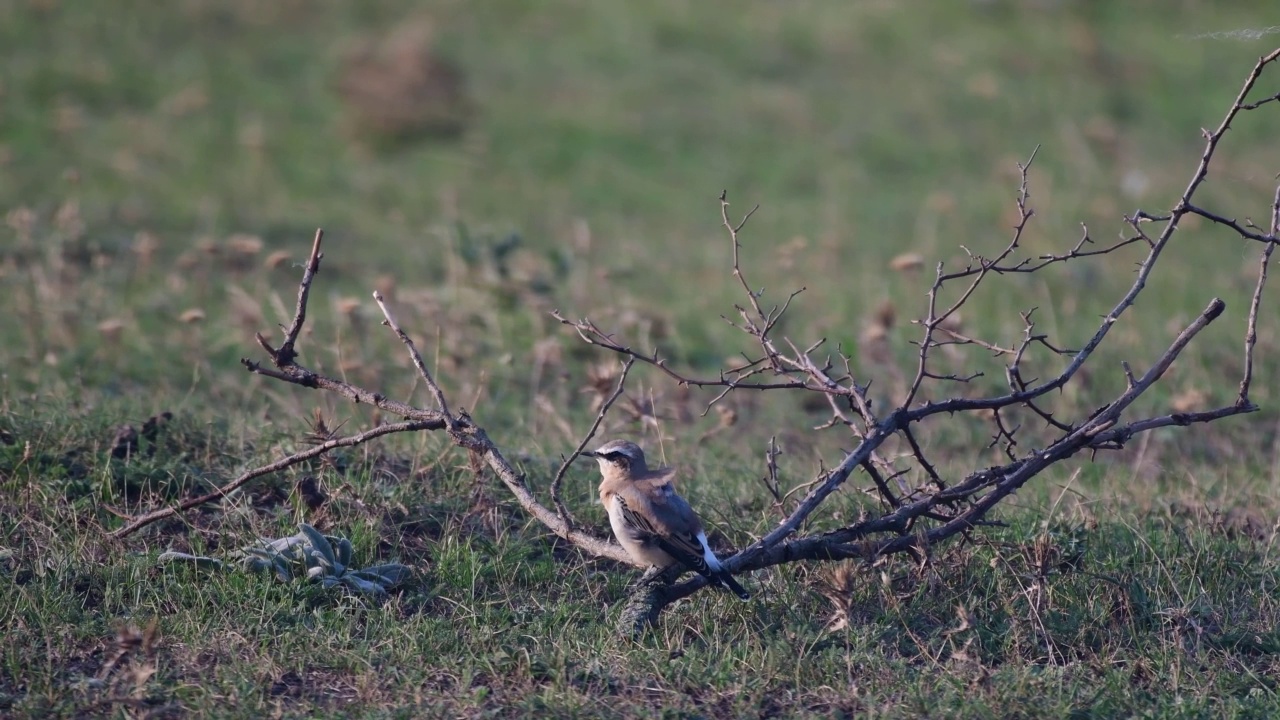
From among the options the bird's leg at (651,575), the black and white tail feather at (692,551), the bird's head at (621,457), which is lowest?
the bird's leg at (651,575)

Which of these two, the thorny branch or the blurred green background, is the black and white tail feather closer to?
the thorny branch

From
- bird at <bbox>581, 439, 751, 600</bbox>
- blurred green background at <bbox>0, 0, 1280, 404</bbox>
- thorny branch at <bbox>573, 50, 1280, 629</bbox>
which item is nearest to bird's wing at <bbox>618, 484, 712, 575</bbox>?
bird at <bbox>581, 439, 751, 600</bbox>

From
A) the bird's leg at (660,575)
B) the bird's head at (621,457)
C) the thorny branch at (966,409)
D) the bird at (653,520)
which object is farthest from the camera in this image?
the bird's head at (621,457)

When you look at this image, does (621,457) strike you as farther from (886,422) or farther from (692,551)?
(886,422)

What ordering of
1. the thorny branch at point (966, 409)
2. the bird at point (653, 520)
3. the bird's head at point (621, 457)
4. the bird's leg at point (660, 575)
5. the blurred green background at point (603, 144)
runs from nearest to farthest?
the thorny branch at point (966, 409), the bird at point (653, 520), the bird's leg at point (660, 575), the bird's head at point (621, 457), the blurred green background at point (603, 144)

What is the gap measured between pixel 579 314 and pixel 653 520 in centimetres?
399

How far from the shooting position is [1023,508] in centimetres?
518

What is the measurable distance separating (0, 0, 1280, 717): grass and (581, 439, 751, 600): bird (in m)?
0.25

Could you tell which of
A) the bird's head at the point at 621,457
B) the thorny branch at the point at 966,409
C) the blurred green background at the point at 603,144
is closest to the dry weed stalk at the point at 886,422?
the thorny branch at the point at 966,409

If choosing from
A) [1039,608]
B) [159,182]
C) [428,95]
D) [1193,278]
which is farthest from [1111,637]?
[428,95]

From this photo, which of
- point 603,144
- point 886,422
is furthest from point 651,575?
point 603,144

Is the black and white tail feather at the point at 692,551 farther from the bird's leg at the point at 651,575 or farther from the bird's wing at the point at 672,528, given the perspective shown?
the bird's leg at the point at 651,575

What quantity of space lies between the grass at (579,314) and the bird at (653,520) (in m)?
0.25

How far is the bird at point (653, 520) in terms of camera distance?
4035 millimetres
